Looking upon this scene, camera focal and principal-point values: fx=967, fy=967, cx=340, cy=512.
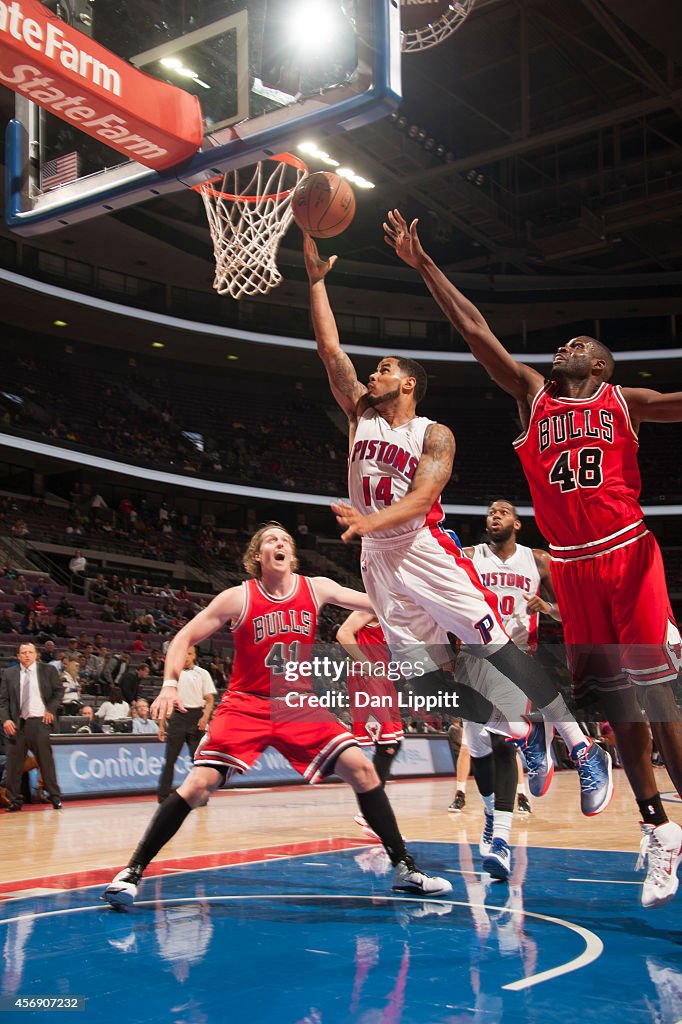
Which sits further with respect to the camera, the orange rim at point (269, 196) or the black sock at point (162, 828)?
the orange rim at point (269, 196)

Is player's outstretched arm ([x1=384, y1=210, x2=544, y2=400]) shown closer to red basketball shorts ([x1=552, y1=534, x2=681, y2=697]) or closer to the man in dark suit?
red basketball shorts ([x1=552, y1=534, x2=681, y2=697])

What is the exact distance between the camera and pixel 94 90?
5.86m

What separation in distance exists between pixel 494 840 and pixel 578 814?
600cm

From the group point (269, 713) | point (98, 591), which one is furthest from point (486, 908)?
point (98, 591)

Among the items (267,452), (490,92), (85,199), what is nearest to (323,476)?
(267,452)

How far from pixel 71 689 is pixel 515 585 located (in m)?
9.77

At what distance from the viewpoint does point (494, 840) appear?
5.82m

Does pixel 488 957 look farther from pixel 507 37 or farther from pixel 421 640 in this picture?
pixel 507 37

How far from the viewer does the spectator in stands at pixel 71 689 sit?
48.0ft

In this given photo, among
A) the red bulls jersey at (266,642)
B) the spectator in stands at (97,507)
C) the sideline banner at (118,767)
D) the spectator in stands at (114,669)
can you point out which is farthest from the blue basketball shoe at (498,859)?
the spectator in stands at (97,507)

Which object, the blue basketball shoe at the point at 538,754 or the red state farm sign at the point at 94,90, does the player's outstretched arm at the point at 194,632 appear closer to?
the blue basketball shoe at the point at 538,754

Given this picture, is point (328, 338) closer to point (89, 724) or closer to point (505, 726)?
point (505, 726)

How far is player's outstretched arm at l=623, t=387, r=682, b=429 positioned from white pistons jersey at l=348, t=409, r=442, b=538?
41.4 inches

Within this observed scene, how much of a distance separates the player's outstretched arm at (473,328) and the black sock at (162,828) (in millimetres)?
2790
